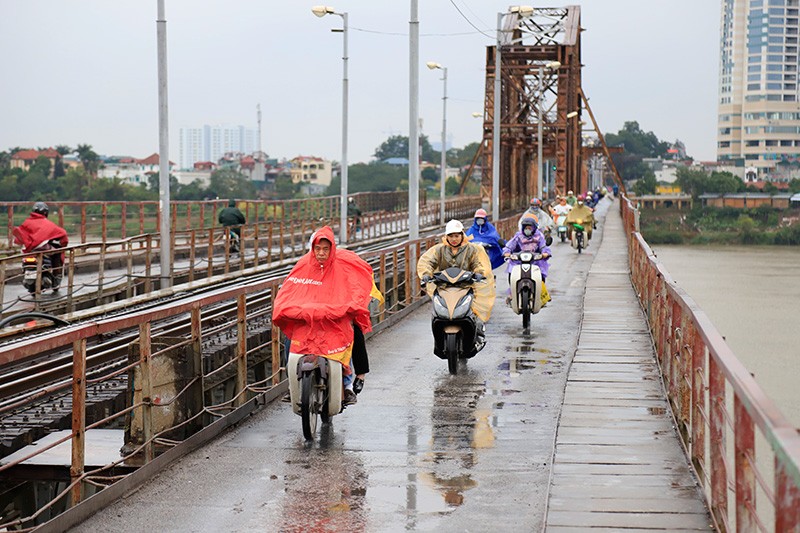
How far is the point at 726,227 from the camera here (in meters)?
110

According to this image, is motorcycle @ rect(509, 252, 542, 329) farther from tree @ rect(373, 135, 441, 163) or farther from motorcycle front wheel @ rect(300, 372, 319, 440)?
tree @ rect(373, 135, 441, 163)

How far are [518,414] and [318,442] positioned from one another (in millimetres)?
1902

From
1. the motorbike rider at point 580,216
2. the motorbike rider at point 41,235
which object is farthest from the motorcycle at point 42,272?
A: the motorbike rider at point 580,216

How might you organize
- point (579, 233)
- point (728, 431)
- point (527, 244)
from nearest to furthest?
point (728, 431) → point (527, 244) → point (579, 233)

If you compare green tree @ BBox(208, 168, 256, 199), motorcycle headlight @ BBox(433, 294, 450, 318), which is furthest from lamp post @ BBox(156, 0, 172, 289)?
green tree @ BBox(208, 168, 256, 199)

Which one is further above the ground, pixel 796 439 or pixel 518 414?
pixel 796 439

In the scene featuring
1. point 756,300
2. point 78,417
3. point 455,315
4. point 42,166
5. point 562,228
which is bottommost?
point 756,300

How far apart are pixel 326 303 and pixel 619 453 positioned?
2278 mm

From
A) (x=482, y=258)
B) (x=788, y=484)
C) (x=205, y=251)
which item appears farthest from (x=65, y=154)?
(x=788, y=484)

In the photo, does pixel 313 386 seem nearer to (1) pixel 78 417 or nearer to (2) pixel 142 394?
(2) pixel 142 394

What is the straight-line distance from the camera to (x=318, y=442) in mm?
9289

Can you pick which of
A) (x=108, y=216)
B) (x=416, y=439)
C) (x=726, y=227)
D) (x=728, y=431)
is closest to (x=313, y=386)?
(x=416, y=439)

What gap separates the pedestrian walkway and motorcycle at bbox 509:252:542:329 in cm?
199

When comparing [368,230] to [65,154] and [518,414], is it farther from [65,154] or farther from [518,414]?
[65,154]
